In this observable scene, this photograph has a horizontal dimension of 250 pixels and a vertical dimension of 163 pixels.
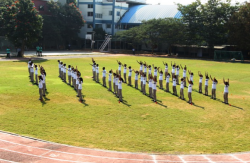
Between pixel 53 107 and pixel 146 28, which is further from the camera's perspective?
pixel 146 28

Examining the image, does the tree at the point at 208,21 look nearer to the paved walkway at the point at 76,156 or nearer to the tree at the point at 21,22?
the tree at the point at 21,22

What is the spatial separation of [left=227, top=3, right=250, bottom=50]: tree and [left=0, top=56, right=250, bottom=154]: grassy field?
27.7 m

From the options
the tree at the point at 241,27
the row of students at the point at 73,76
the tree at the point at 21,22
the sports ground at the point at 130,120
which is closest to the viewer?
the sports ground at the point at 130,120

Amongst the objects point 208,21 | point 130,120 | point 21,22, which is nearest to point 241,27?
point 208,21

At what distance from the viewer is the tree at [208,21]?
49438mm

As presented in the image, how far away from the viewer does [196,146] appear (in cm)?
1174

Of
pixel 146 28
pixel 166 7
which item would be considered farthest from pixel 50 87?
pixel 166 7

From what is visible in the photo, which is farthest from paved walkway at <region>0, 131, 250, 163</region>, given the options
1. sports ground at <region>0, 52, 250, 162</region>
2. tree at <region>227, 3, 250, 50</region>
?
tree at <region>227, 3, 250, 50</region>

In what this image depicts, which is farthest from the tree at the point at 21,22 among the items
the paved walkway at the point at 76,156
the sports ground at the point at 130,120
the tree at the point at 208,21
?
the paved walkway at the point at 76,156

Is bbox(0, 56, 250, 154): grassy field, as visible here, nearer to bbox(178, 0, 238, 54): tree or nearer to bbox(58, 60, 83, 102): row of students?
bbox(58, 60, 83, 102): row of students

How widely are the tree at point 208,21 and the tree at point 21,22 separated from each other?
26.3m

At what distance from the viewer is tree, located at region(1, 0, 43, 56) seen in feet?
124

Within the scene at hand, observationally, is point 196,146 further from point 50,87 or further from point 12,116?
point 50,87

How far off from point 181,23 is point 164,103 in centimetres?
3714
